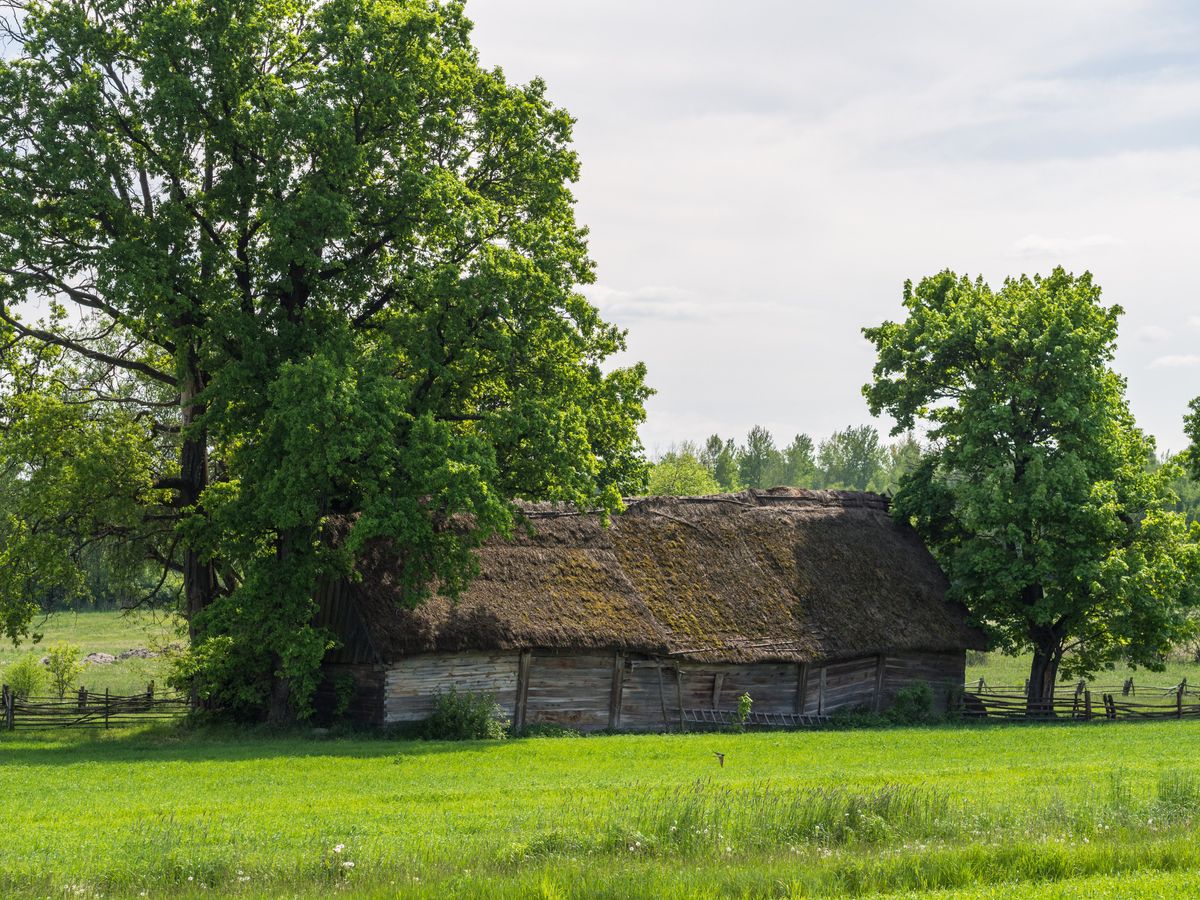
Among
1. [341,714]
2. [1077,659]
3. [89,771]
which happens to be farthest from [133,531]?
[1077,659]

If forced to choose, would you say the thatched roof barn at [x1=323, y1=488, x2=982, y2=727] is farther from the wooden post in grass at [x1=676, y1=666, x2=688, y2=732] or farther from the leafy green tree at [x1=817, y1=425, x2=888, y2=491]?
the leafy green tree at [x1=817, y1=425, x2=888, y2=491]

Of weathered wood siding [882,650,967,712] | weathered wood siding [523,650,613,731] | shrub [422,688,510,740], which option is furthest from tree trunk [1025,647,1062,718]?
shrub [422,688,510,740]

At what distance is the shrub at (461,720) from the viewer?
28.8 m

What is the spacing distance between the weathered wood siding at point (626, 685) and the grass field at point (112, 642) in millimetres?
7679

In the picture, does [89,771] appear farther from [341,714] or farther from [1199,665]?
[1199,665]

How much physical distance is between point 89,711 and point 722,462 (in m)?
97.9

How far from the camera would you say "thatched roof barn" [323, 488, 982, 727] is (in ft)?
97.2

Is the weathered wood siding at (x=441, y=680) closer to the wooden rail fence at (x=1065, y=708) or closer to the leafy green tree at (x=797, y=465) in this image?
the wooden rail fence at (x=1065, y=708)

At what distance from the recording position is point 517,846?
14570 millimetres

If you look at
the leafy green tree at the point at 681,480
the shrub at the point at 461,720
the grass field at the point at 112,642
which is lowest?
the grass field at the point at 112,642

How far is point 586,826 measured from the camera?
611 inches

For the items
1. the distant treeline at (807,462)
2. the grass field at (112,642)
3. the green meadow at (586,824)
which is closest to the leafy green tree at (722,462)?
the distant treeline at (807,462)

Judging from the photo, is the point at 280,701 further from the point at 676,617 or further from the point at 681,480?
the point at 681,480

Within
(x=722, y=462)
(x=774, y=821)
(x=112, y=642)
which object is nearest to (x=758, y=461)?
(x=722, y=462)
